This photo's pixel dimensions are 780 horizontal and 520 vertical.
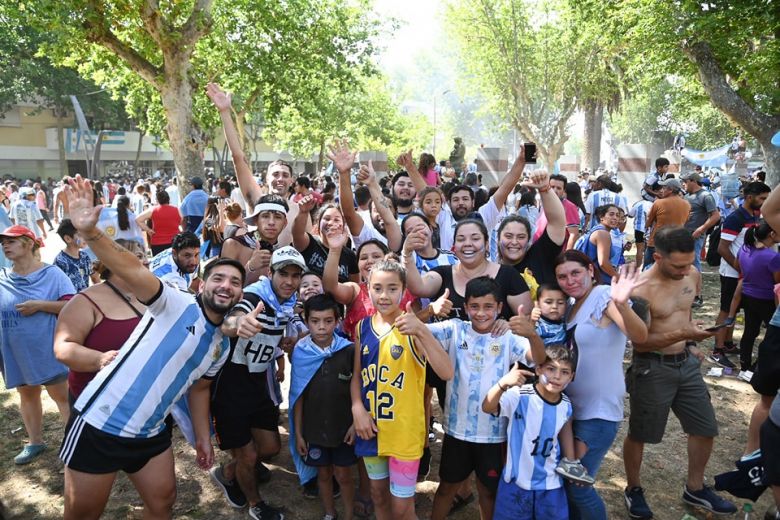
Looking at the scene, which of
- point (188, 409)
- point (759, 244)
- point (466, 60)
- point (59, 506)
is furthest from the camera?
point (466, 60)

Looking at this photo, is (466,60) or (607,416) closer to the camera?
(607,416)

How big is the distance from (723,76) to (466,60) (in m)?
13.5

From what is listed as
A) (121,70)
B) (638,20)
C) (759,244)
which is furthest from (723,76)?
(121,70)

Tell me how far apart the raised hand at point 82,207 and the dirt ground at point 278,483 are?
8.01 feet

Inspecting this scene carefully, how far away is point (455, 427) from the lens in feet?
9.99

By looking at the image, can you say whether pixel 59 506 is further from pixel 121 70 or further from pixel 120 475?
pixel 121 70

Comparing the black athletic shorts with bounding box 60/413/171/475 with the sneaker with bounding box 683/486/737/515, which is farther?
the sneaker with bounding box 683/486/737/515

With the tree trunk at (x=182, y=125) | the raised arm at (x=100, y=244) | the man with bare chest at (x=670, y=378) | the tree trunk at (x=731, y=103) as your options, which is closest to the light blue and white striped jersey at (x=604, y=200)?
the man with bare chest at (x=670, y=378)

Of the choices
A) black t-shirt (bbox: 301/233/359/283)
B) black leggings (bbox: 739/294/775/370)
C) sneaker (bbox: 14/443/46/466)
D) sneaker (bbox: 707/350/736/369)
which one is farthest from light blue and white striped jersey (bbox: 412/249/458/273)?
sneaker (bbox: 707/350/736/369)

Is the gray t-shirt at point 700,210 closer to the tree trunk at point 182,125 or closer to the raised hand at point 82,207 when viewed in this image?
the raised hand at point 82,207

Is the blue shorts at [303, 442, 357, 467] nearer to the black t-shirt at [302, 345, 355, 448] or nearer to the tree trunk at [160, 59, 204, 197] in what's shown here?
the black t-shirt at [302, 345, 355, 448]

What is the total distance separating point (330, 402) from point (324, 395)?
58mm

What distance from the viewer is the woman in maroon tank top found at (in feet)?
9.39

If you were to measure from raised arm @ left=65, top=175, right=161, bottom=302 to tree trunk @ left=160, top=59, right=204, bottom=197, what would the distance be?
35.4ft
